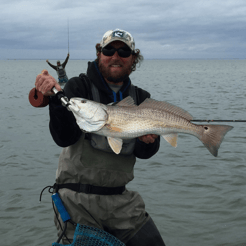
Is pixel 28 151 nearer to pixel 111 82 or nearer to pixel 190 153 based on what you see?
pixel 190 153

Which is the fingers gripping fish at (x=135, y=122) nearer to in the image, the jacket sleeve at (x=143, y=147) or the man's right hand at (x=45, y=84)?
the man's right hand at (x=45, y=84)

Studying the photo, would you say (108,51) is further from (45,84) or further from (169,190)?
(169,190)

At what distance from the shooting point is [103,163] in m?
3.90

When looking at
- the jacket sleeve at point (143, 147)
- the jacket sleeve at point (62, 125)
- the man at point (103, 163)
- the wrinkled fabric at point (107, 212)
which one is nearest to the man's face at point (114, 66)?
the man at point (103, 163)

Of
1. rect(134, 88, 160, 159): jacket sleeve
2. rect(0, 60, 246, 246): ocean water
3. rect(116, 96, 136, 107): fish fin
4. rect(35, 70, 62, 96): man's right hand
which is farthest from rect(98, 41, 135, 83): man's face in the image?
rect(0, 60, 246, 246): ocean water

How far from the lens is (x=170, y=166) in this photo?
384 inches

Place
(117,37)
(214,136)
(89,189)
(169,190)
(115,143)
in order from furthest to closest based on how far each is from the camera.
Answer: (169,190)
(117,37)
(89,189)
(214,136)
(115,143)

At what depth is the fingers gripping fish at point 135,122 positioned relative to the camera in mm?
3244

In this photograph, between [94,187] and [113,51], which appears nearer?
[94,187]

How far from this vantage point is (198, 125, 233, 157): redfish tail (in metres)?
3.52

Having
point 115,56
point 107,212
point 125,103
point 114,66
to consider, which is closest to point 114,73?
point 114,66

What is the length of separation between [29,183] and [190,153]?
538 cm

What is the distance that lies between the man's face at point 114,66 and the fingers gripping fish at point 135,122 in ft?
2.20

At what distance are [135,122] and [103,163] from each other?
0.78 metres
